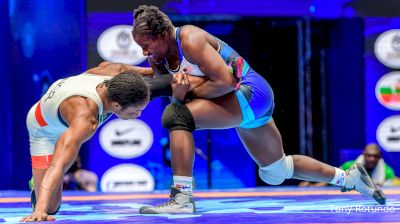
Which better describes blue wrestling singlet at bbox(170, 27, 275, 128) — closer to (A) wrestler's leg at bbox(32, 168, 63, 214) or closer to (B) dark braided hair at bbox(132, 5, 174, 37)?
(B) dark braided hair at bbox(132, 5, 174, 37)

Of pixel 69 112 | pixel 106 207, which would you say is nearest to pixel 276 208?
pixel 106 207

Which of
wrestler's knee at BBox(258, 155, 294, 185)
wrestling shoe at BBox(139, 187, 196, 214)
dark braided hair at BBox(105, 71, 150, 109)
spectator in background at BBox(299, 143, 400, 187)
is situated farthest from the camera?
spectator in background at BBox(299, 143, 400, 187)

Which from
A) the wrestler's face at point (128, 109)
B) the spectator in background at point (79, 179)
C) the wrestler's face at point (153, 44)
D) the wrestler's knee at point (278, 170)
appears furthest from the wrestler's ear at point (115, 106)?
the spectator in background at point (79, 179)

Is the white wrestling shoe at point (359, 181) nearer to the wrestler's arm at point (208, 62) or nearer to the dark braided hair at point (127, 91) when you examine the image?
the wrestler's arm at point (208, 62)

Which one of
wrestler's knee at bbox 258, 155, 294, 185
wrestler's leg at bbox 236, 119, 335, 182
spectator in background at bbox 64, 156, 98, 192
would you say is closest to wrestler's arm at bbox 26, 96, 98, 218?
wrestler's leg at bbox 236, 119, 335, 182

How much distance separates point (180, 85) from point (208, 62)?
0.20 meters

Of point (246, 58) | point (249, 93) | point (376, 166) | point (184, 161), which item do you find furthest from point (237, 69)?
point (246, 58)

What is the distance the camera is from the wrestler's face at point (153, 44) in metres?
4.41

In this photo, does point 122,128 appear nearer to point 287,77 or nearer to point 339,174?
point 287,77

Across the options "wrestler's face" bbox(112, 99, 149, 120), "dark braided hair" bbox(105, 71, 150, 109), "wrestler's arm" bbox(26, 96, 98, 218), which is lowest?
"wrestler's arm" bbox(26, 96, 98, 218)

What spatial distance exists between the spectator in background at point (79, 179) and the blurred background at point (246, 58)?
0.25 metres

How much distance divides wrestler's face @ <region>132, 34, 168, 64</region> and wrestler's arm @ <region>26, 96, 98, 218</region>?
23.2 inches

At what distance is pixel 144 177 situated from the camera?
815 centimetres

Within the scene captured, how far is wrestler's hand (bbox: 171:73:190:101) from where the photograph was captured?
4383 mm
